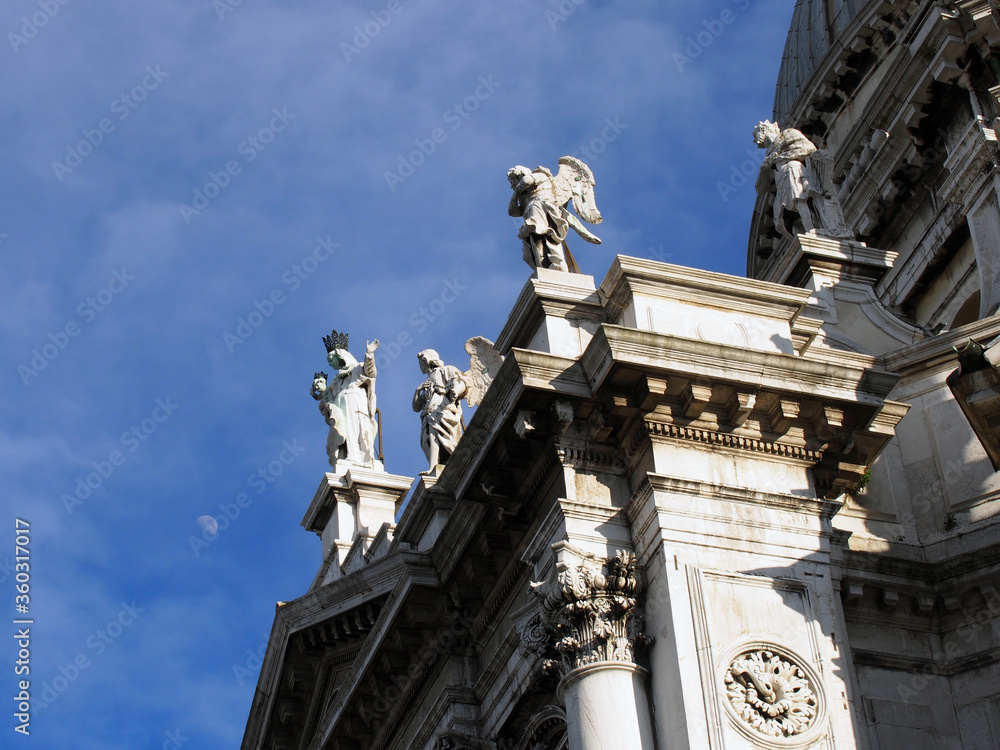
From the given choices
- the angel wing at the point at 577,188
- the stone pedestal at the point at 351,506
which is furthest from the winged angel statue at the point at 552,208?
the stone pedestal at the point at 351,506

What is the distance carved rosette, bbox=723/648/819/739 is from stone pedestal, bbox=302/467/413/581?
11.0 meters

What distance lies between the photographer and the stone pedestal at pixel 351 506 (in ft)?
91.9

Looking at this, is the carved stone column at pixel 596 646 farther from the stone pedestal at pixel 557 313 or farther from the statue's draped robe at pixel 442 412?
the statue's draped robe at pixel 442 412

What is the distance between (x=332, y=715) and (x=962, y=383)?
1018 centimetres

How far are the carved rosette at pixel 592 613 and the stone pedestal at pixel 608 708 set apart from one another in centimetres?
12

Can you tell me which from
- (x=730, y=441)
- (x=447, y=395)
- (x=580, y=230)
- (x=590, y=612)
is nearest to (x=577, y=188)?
(x=580, y=230)

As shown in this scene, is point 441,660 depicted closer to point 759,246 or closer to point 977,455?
point 977,455

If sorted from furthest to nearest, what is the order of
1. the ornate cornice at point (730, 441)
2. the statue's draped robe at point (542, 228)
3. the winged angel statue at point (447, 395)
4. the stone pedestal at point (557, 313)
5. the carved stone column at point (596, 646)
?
the winged angel statue at point (447, 395) → the statue's draped robe at point (542, 228) → the stone pedestal at point (557, 313) → the ornate cornice at point (730, 441) → the carved stone column at point (596, 646)

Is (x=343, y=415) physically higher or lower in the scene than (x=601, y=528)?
higher

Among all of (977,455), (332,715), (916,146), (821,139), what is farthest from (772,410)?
(821,139)

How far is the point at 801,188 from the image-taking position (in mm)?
26203

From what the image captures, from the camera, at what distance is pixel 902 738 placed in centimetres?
1862

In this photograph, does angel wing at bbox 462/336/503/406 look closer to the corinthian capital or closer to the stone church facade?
the stone church facade

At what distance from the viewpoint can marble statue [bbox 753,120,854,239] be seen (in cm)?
2584
